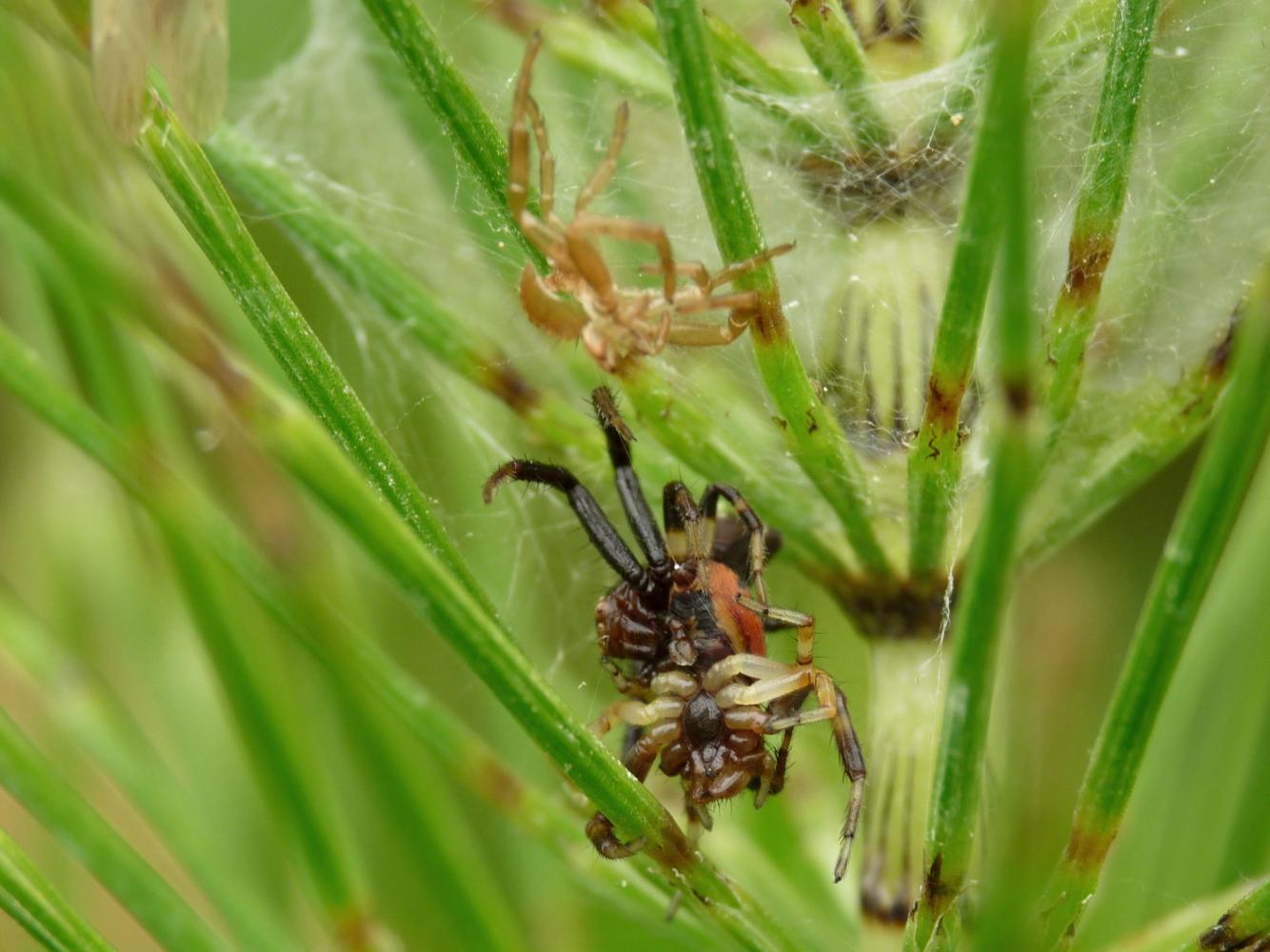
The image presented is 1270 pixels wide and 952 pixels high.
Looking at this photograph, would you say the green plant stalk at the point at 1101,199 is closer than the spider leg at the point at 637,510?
Yes

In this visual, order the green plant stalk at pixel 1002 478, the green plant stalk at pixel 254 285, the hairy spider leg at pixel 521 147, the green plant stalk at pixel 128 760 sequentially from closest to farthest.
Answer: the green plant stalk at pixel 1002 478, the green plant stalk at pixel 254 285, the hairy spider leg at pixel 521 147, the green plant stalk at pixel 128 760

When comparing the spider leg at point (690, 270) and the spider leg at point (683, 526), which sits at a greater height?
the spider leg at point (690, 270)

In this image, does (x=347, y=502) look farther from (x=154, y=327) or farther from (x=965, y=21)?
(x=965, y=21)

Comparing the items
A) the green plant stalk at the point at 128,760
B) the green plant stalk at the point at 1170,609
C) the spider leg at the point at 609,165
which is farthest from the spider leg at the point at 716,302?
the green plant stalk at the point at 128,760

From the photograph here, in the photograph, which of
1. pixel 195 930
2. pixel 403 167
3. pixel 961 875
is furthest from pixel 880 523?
pixel 403 167

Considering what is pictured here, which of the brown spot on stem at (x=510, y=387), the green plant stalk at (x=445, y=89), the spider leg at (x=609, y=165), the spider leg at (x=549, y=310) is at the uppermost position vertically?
the green plant stalk at (x=445, y=89)

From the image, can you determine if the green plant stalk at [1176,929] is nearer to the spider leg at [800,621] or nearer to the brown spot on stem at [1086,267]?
the spider leg at [800,621]

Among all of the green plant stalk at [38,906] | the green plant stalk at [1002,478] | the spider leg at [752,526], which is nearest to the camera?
the green plant stalk at [1002,478]
